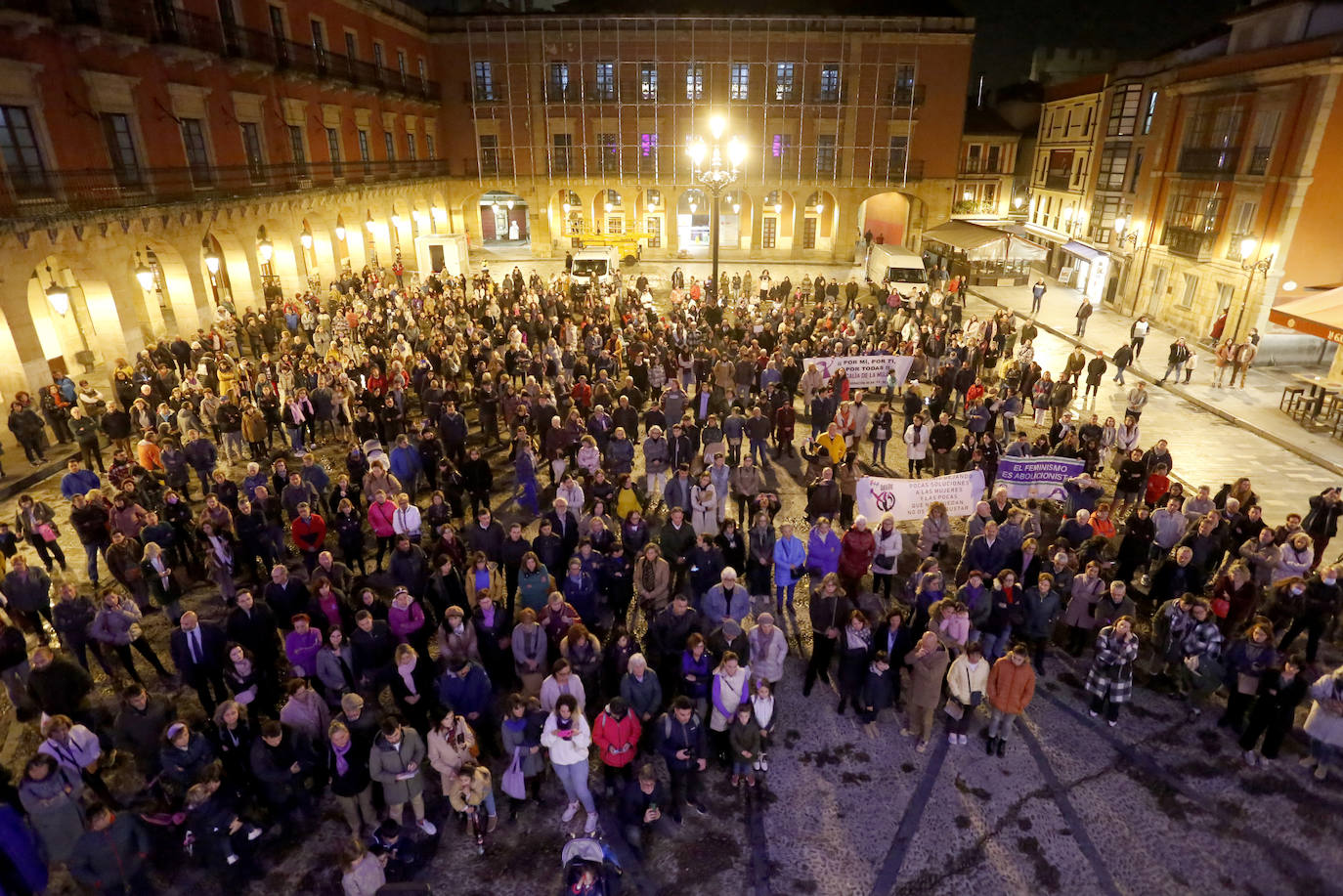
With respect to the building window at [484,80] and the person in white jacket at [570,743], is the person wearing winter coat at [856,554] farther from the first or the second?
the building window at [484,80]

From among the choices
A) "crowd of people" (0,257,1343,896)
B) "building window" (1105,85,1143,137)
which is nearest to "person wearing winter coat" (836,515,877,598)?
"crowd of people" (0,257,1343,896)

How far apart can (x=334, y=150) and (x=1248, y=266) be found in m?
33.2

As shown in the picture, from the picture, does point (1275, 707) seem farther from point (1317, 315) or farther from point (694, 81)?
point (694, 81)

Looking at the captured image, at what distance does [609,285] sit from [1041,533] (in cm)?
2091

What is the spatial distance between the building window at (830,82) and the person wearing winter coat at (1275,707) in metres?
39.7

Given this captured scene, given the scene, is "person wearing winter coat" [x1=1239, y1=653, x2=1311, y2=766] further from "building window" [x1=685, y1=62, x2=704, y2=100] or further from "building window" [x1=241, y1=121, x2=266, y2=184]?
"building window" [x1=685, y1=62, x2=704, y2=100]

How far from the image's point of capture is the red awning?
682 inches

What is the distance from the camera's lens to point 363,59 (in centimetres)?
3397

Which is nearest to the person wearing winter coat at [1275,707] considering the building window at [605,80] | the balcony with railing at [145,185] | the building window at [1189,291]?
the balcony with railing at [145,185]

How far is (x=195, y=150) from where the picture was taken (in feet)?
74.6

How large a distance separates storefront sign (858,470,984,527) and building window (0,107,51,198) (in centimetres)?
1888

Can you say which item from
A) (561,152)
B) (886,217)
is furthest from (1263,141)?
(561,152)

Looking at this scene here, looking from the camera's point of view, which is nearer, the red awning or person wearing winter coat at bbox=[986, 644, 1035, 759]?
person wearing winter coat at bbox=[986, 644, 1035, 759]

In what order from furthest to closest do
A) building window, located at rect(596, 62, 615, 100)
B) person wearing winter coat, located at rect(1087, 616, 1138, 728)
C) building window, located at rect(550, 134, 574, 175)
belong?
building window, located at rect(550, 134, 574, 175) → building window, located at rect(596, 62, 615, 100) → person wearing winter coat, located at rect(1087, 616, 1138, 728)
